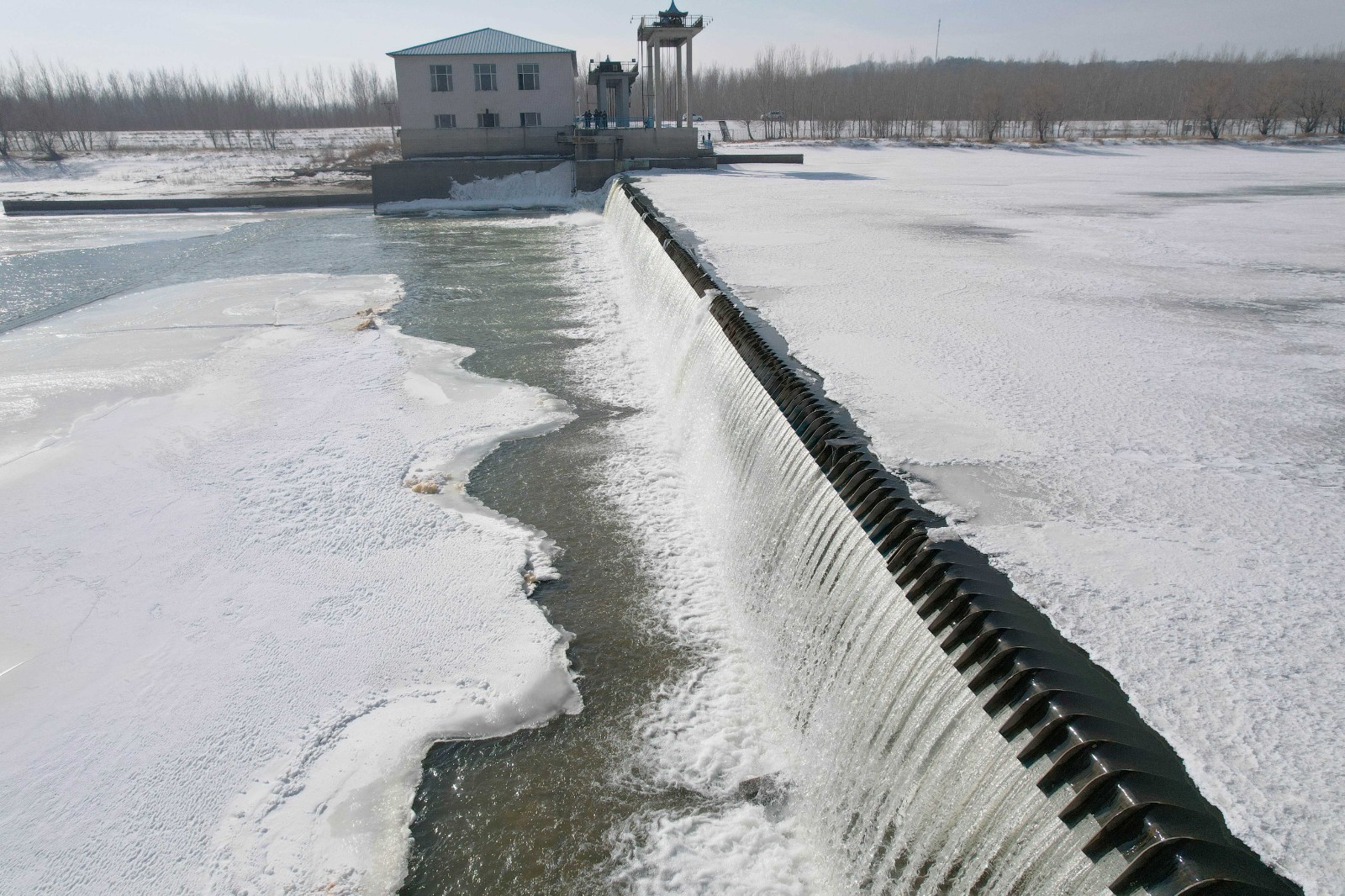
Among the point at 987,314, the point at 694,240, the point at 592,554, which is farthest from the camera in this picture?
the point at 694,240

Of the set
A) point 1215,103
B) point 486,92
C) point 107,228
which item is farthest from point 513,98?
point 1215,103

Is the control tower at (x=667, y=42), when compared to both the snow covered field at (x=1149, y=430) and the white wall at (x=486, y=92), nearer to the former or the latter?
the white wall at (x=486, y=92)

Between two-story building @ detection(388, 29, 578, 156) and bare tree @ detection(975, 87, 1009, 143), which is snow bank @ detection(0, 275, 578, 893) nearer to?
two-story building @ detection(388, 29, 578, 156)

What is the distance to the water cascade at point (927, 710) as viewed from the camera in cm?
188

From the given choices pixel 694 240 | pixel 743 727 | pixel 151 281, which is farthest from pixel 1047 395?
pixel 151 281

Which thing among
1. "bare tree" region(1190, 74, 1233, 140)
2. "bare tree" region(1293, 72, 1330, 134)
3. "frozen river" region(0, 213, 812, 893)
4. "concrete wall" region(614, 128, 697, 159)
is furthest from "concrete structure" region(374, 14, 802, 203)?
"bare tree" region(1293, 72, 1330, 134)

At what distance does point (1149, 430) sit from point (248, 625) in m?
4.61

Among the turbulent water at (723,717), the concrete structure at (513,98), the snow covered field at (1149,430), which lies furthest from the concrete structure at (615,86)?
the turbulent water at (723,717)

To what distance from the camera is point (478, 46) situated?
2655cm

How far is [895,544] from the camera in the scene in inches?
123

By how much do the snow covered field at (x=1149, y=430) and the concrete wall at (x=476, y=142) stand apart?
16715mm

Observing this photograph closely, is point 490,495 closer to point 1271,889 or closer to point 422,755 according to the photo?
point 422,755

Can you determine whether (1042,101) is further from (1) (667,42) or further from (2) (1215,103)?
(1) (667,42)

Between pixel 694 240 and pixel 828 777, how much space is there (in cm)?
850
